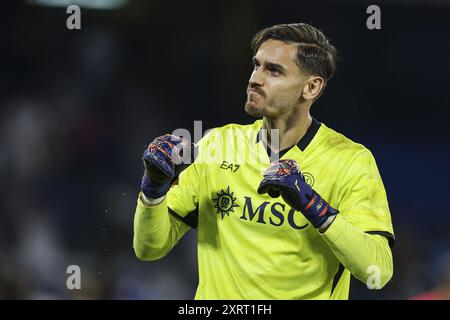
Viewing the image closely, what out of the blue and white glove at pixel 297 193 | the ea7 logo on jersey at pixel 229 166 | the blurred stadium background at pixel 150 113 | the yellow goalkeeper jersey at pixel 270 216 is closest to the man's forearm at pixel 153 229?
the yellow goalkeeper jersey at pixel 270 216

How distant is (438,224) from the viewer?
4.89 meters

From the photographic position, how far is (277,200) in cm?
324

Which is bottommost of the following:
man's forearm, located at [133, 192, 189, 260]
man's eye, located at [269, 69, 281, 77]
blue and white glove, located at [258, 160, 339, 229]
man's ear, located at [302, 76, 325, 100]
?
man's forearm, located at [133, 192, 189, 260]

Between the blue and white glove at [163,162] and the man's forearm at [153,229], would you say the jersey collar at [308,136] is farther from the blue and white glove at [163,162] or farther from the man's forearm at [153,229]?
the man's forearm at [153,229]

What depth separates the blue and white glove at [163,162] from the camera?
9.97 feet

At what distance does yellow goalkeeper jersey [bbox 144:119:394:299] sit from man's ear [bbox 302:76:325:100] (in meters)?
0.13

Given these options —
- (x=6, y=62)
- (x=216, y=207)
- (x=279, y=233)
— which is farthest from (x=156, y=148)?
(x=6, y=62)

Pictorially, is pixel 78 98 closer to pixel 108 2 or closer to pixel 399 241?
pixel 108 2

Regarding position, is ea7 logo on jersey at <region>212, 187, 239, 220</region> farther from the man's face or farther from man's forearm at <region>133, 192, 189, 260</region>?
the man's face

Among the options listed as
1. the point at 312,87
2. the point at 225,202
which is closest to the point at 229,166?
the point at 225,202

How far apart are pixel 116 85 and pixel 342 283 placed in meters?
2.62

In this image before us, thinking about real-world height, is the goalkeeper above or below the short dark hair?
below

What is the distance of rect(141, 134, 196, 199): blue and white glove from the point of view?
3039 mm

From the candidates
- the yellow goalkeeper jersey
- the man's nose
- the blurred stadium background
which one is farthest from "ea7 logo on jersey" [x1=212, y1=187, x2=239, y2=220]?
the blurred stadium background
